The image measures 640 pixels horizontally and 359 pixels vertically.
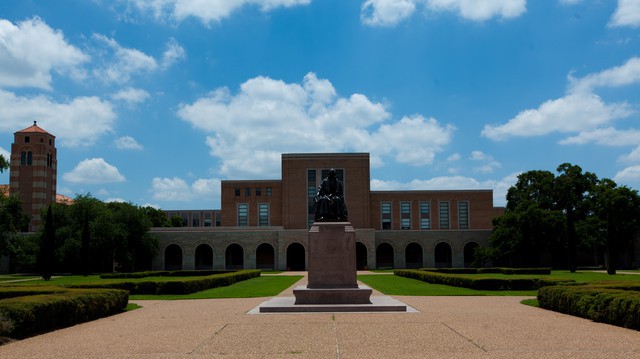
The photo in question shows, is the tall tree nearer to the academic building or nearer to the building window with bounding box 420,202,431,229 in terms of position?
the academic building

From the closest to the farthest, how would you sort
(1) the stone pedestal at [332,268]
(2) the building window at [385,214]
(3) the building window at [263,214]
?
(1) the stone pedestal at [332,268]
(3) the building window at [263,214]
(2) the building window at [385,214]

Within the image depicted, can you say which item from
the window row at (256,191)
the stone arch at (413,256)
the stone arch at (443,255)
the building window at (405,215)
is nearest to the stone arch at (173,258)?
the window row at (256,191)

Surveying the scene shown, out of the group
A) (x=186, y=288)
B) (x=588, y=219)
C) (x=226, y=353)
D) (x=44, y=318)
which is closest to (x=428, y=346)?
(x=226, y=353)

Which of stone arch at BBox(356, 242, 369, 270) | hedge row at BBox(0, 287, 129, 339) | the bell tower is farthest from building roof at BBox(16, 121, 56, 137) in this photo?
hedge row at BBox(0, 287, 129, 339)

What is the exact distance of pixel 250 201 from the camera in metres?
75.4

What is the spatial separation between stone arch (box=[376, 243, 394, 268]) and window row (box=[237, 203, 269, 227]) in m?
14.7

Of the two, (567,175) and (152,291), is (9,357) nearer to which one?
(152,291)

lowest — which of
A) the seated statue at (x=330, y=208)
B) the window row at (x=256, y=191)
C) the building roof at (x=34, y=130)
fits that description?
the seated statue at (x=330, y=208)

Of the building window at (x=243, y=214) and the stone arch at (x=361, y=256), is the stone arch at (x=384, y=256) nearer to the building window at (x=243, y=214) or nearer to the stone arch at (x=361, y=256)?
the stone arch at (x=361, y=256)

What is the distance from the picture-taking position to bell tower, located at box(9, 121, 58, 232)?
7081cm

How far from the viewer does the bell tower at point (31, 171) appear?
232 feet

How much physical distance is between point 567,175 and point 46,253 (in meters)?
50.1

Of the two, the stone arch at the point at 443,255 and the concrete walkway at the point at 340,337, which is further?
the stone arch at the point at 443,255

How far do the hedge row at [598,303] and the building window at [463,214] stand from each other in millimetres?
57269
